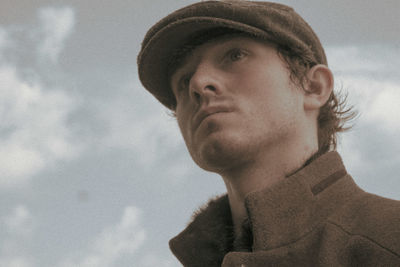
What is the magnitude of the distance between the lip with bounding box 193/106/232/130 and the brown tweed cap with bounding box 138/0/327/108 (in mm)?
531

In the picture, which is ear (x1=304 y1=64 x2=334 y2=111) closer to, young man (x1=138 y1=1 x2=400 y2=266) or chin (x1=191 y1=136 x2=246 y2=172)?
young man (x1=138 y1=1 x2=400 y2=266)

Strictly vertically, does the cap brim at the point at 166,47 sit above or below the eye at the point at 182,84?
above

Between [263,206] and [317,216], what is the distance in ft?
0.97

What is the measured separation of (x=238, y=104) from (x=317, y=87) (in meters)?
0.71

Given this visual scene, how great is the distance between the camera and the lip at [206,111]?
3054mm

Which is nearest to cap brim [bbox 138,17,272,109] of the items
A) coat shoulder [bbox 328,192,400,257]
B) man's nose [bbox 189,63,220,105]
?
man's nose [bbox 189,63,220,105]

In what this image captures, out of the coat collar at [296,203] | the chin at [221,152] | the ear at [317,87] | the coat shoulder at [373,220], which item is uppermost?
the ear at [317,87]

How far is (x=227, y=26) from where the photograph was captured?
3182 millimetres

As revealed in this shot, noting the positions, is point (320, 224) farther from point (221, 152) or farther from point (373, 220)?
point (221, 152)

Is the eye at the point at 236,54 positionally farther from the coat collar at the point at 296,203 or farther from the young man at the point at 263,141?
the coat collar at the point at 296,203

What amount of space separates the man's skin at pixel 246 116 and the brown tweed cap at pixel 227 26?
0.12 m

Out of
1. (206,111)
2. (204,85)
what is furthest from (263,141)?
(204,85)

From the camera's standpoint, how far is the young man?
253cm

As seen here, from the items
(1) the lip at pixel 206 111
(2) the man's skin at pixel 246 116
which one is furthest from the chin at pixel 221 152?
(1) the lip at pixel 206 111
